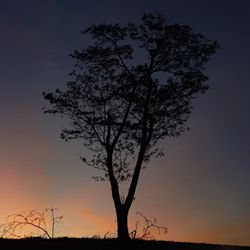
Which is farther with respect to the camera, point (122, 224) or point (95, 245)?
point (122, 224)

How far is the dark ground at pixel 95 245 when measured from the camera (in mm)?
28641

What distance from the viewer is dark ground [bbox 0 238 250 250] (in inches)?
1128

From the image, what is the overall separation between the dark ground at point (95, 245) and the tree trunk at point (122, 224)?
79 cm

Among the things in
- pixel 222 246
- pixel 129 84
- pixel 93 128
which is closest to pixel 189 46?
pixel 129 84

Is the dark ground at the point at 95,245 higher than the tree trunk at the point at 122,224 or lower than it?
lower

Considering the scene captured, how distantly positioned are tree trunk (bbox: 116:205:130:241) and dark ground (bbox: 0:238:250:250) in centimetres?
79

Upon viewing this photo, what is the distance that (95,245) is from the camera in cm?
3241

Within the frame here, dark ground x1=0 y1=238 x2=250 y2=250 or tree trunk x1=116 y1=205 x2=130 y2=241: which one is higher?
tree trunk x1=116 y1=205 x2=130 y2=241

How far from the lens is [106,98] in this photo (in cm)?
3875

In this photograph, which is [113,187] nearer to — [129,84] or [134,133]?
[134,133]

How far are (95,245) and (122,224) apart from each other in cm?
386

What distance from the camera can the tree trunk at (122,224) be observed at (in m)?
35.6

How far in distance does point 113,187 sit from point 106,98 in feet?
18.5

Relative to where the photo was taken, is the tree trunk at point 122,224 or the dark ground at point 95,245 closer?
the dark ground at point 95,245
